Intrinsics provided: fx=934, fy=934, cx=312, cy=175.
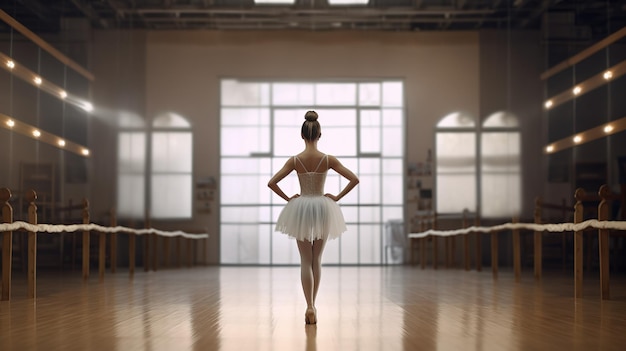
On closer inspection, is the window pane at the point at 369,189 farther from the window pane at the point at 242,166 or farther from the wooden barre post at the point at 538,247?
the wooden barre post at the point at 538,247

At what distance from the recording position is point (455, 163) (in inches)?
843

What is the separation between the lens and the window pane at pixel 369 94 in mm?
21672

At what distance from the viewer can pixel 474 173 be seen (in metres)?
21.5

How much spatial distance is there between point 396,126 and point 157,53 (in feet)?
18.9

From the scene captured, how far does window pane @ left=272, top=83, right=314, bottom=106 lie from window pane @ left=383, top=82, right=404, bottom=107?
5.63 feet

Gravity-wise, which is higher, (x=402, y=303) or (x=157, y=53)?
(x=157, y=53)

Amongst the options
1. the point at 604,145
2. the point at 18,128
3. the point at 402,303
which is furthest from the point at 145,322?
the point at 604,145

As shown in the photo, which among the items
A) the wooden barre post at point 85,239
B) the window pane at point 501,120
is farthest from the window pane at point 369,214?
the wooden barre post at point 85,239

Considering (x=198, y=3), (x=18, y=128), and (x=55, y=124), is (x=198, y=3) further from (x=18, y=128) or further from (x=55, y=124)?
(x=18, y=128)

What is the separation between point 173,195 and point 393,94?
5.58 m

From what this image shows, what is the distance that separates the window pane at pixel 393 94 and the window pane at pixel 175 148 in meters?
4.64

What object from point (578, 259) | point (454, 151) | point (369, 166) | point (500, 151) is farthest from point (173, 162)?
point (578, 259)

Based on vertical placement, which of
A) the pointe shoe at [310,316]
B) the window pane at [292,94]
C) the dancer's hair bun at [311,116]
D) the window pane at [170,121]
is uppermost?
the window pane at [292,94]

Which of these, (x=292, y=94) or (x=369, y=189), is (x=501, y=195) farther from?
(x=292, y=94)
